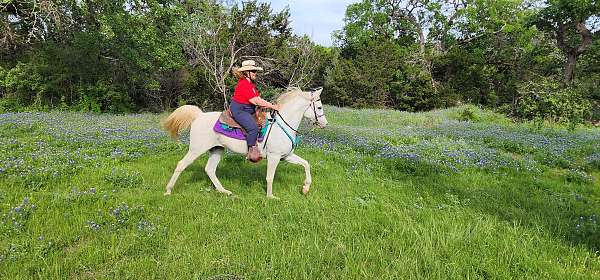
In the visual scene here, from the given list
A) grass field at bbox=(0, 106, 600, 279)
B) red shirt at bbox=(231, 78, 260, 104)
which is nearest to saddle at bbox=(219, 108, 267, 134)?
red shirt at bbox=(231, 78, 260, 104)

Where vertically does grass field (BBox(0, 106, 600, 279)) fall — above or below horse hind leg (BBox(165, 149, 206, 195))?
below

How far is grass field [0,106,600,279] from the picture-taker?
3.90 metres

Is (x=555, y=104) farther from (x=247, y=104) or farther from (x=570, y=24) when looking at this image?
(x=570, y=24)

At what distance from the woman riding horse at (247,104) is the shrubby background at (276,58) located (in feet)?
39.5

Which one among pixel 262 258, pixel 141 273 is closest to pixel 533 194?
pixel 262 258

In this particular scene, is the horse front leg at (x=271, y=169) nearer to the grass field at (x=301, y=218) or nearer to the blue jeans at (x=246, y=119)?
the grass field at (x=301, y=218)

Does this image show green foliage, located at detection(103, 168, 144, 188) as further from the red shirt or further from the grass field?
the red shirt

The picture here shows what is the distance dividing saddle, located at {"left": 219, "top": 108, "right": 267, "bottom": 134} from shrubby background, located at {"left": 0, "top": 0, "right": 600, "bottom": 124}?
11.8m

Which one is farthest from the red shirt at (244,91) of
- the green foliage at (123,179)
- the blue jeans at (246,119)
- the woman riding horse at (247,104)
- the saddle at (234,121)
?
the green foliage at (123,179)

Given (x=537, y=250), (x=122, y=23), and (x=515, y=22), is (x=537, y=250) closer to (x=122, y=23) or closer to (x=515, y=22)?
(x=122, y=23)

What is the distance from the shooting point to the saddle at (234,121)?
21.3ft

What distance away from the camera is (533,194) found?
22.9ft

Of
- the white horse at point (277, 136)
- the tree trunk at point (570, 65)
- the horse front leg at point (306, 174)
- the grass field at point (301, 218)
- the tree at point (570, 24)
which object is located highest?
the tree at point (570, 24)

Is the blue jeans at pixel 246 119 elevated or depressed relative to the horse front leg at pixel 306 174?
elevated
